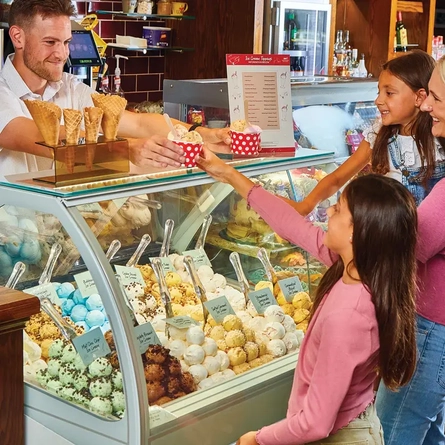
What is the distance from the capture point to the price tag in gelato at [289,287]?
2.80 m

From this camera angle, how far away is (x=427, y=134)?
2.71 m

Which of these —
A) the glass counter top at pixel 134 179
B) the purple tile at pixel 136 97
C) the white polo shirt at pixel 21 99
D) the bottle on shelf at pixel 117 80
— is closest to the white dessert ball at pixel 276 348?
the glass counter top at pixel 134 179

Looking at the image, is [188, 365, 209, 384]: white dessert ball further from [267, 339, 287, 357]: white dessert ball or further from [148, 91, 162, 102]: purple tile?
[148, 91, 162, 102]: purple tile

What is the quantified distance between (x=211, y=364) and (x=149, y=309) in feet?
0.83

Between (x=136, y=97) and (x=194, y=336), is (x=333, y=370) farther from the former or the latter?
(x=136, y=97)

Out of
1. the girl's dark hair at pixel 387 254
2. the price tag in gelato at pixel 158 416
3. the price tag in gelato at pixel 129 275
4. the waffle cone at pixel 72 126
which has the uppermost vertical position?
the waffle cone at pixel 72 126

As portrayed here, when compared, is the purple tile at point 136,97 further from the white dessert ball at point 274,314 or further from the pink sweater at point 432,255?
the pink sweater at point 432,255

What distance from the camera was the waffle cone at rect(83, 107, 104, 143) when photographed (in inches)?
86.4

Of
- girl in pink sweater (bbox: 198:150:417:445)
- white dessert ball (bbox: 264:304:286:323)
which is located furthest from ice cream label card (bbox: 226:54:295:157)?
girl in pink sweater (bbox: 198:150:417:445)

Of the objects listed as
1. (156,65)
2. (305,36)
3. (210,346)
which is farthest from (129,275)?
(305,36)

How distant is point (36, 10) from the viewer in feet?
11.3

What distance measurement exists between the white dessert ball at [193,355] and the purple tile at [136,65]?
4562 mm

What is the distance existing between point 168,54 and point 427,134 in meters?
4.52

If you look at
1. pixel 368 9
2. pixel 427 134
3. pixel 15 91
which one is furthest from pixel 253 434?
pixel 368 9
